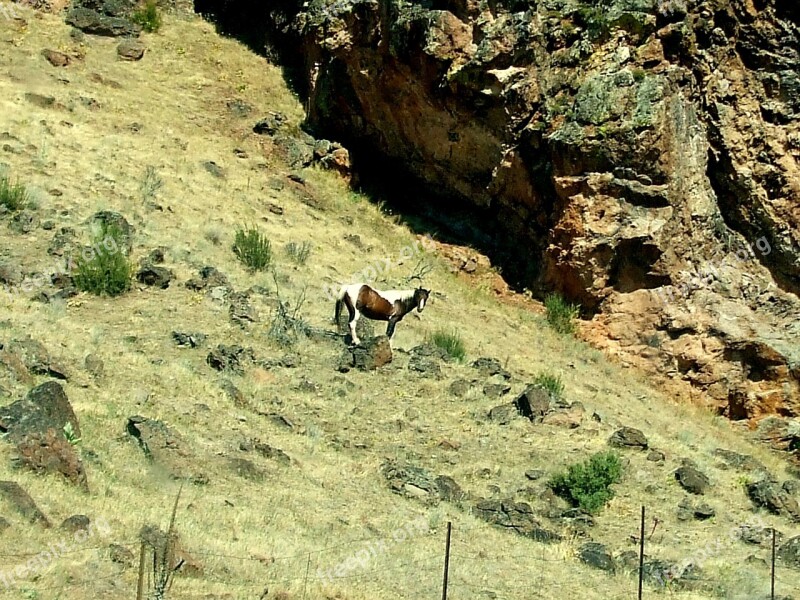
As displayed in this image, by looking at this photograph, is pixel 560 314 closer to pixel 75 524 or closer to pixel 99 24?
pixel 75 524

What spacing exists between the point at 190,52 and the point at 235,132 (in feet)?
16.0

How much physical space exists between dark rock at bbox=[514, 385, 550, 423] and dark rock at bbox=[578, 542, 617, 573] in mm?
3777

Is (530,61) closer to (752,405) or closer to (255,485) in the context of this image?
(752,405)

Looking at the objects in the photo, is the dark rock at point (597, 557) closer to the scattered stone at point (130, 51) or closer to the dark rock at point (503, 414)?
the dark rock at point (503, 414)

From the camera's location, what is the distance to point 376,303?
18.3 meters

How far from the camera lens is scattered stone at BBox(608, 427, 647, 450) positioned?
16125 millimetres

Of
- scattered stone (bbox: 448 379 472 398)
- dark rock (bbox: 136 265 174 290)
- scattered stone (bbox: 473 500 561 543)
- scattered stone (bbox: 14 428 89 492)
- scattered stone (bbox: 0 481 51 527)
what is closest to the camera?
scattered stone (bbox: 0 481 51 527)

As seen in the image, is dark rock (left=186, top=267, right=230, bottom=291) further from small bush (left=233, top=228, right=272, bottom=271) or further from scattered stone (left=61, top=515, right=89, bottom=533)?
scattered stone (left=61, top=515, right=89, bottom=533)

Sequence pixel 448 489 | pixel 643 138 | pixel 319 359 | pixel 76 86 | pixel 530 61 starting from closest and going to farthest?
pixel 448 489, pixel 319 359, pixel 643 138, pixel 530 61, pixel 76 86

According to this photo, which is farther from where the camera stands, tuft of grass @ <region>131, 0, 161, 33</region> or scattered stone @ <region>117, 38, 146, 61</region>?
tuft of grass @ <region>131, 0, 161, 33</region>

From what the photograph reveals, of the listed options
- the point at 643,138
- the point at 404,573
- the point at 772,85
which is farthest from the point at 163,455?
the point at 772,85

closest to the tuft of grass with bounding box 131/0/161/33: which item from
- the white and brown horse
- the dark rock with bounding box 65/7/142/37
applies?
the dark rock with bounding box 65/7/142/37

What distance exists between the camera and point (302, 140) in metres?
28.4

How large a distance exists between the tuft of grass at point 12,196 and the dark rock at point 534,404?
10.1 m
